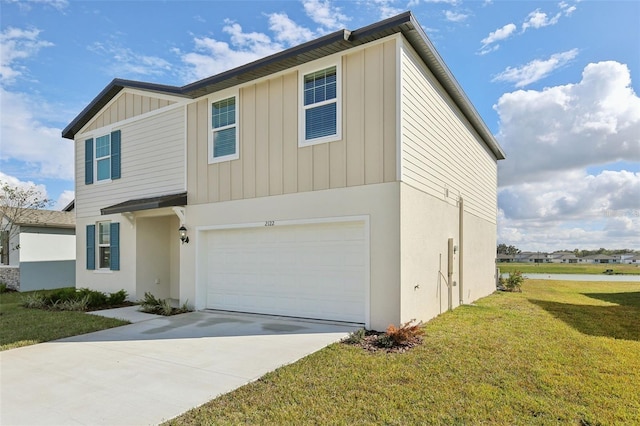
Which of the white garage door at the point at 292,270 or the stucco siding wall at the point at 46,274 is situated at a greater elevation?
the white garage door at the point at 292,270

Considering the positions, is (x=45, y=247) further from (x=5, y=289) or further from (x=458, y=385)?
(x=458, y=385)

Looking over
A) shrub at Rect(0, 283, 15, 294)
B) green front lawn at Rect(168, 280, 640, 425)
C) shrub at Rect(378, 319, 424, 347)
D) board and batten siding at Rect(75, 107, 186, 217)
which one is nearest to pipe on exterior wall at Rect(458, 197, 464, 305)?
green front lawn at Rect(168, 280, 640, 425)

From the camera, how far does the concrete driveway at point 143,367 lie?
394cm

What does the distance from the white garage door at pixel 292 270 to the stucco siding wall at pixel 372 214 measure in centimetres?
26

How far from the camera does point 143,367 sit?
5.23 meters

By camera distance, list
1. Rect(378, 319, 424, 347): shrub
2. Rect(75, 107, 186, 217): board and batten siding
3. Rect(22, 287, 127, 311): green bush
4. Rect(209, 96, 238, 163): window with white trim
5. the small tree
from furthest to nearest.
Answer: the small tree < Rect(75, 107, 186, 217): board and batten siding < Rect(22, 287, 127, 311): green bush < Rect(209, 96, 238, 163): window with white trim < Rect(378, 319, 424, 347): shrub

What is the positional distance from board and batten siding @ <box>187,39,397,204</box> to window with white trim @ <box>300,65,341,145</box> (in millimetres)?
161

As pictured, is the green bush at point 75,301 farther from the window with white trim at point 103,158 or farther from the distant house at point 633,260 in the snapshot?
the distant house at point 633,260

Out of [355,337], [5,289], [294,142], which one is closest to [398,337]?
[355,337]

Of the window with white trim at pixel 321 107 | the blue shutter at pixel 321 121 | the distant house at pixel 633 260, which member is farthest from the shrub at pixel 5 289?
the distant house at pixel 633 260

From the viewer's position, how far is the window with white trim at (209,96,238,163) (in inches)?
371

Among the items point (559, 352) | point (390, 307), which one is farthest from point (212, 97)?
point (559, 352)

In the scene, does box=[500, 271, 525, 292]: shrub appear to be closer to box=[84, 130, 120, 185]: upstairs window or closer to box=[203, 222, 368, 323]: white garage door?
box=[203, 222, 368, 323]: white garage door

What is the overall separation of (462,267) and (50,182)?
19347mm
